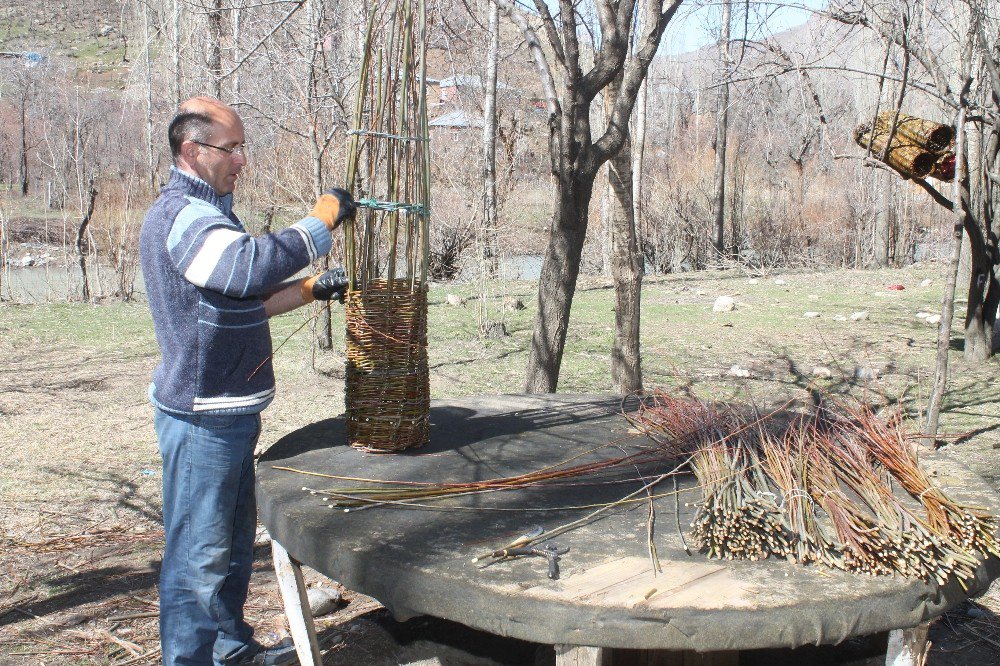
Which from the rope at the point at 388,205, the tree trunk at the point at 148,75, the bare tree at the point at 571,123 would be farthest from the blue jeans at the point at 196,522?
the bare tree at the point at 571,123

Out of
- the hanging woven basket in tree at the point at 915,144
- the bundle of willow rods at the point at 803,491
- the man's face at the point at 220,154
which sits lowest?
the bundle of willow rods at the point at 803,491

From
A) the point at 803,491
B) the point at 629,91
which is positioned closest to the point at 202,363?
the point at 803,491

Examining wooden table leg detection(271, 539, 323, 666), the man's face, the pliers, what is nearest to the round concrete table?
the pliers

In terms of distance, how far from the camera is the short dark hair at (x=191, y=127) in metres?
2.36

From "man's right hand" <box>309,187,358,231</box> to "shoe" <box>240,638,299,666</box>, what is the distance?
1260 mm

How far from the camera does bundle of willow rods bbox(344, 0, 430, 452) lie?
2650 mm

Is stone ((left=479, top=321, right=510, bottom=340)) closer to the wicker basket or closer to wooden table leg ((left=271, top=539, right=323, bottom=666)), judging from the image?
the wicker basket

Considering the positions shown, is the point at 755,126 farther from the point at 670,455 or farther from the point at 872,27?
the point at 670,455

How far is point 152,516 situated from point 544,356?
2157 mm

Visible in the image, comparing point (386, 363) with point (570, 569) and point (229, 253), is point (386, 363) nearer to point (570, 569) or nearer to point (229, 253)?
point (229, 253)

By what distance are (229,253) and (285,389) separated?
182 inches

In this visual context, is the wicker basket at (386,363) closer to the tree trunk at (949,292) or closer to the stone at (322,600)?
the stone at (322,600)

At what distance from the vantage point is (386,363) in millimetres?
2660

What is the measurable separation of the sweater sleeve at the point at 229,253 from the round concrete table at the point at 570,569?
0.61 m
